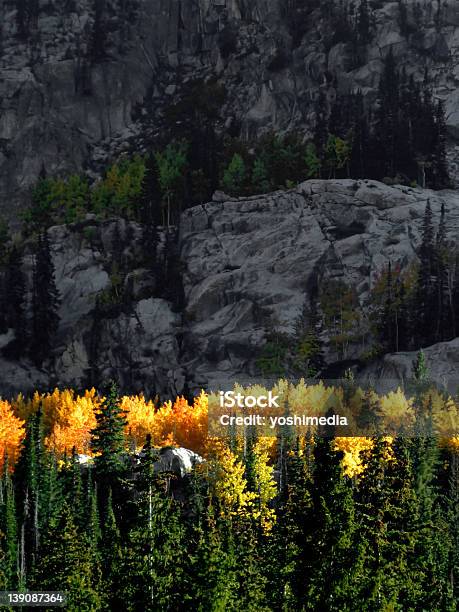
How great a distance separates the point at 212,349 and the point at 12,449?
56.8 meters

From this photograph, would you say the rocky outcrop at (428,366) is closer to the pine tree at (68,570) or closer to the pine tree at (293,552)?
the pine tree at (293,552)

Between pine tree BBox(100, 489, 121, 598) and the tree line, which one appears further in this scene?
pine tree BBox(100, 489, 121, 598)

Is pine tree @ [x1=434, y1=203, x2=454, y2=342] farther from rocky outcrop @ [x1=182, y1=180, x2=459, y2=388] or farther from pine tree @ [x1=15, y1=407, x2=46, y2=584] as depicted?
pine tree @ [x1=15, y1=407, x2=46, y2=584]

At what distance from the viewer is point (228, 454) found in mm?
117375

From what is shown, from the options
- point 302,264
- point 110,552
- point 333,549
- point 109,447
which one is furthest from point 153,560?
point 302,264

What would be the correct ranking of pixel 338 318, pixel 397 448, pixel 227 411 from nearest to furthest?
1. pixel 397 448
2. pixel 227 411
3. pixel 338 318

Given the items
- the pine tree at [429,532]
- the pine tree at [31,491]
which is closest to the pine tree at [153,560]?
the pine tree at [429,532]

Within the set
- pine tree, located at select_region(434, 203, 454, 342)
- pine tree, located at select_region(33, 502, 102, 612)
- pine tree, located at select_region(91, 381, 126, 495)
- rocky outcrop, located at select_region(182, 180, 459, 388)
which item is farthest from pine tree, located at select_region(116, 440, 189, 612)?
pine tree, located at select_region(434, 203, 454, 342)

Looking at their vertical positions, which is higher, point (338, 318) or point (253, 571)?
point (338, 318)

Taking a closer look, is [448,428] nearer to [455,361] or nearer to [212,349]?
[455,361]

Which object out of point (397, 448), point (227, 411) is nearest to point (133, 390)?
point (227, 411)

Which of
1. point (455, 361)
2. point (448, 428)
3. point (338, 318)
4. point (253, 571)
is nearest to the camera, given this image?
point (253, 571)

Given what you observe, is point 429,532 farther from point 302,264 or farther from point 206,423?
point 302,264

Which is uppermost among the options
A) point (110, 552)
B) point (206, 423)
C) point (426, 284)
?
point (426, 284)
